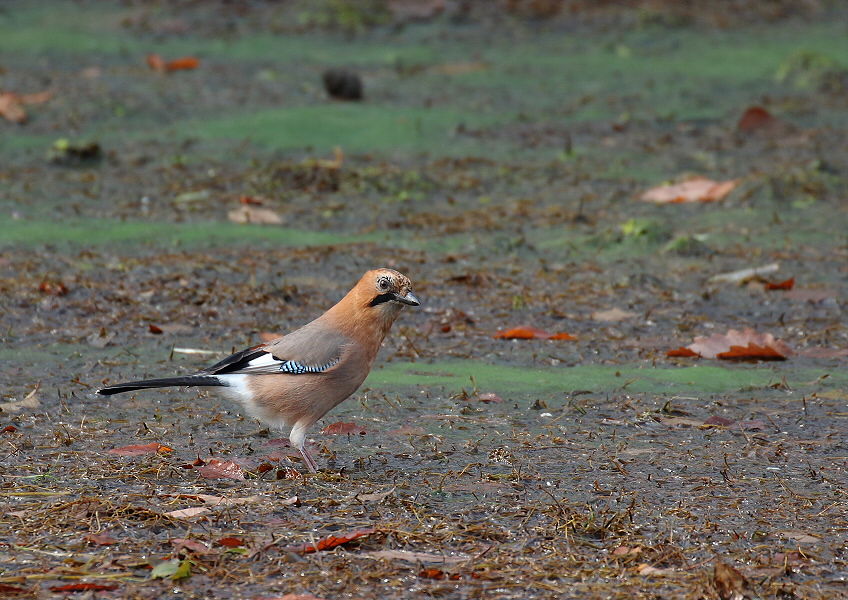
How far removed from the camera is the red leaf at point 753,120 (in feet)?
34.8

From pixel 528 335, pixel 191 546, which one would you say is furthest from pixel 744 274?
pixel 191 546

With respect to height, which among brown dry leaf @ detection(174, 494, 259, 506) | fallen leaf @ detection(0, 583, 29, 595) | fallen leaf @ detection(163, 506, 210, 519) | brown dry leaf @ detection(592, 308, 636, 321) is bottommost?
brown dry leaf @ detection(592, 308, 636, 321)

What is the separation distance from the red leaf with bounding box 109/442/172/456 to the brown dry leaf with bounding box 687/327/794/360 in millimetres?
2857

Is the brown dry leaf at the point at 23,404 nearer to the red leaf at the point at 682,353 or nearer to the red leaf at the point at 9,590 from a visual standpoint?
the red leaf at the point at 9,590

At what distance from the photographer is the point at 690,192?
8773 mm

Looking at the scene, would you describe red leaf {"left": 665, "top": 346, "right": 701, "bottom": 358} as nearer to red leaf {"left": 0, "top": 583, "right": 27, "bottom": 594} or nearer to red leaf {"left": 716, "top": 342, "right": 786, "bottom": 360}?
red leaf {"left": 716, "top": 342, "right": 786, "bottom": 360}

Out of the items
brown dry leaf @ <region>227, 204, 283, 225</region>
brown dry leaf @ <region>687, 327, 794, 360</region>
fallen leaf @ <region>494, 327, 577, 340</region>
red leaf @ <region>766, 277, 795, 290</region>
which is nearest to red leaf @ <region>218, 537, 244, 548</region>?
fallen leaf @ <region>494, 327, 577, 340</region>

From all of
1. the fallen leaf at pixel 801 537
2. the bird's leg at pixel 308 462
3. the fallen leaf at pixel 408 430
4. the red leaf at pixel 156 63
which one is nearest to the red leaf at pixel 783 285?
the fallen leaf at pixel 408 430

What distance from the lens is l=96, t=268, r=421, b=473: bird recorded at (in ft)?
13.8

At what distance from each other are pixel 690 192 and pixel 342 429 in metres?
5.08

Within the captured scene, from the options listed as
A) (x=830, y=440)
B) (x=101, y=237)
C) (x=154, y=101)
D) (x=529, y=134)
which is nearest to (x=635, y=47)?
(x=529, y=134)

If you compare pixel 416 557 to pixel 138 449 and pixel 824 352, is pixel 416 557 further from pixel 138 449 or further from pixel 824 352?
pixel 824 352

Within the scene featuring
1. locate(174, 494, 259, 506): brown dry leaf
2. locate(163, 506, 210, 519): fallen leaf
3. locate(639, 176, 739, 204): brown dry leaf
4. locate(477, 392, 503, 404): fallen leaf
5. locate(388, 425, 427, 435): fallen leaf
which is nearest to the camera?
locate(163, 506, 210, 519): fallen leaf

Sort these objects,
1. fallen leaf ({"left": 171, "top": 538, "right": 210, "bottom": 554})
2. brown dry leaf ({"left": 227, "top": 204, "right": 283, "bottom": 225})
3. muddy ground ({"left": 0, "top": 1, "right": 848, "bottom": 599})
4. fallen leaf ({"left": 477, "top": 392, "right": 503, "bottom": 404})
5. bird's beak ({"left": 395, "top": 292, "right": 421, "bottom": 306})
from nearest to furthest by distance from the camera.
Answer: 1. fallen leaf ({"left": 171, "top": 538, "right": 210, "bottom": 554})
2. muddy ground ({"left": 0, "top": 1, "right": 848, "bottom": 599})
3. bird's beak ({"left": 395, "top": 292, "right": 421, "bottom": 306})
4. fallen leaf ({"left": 477, "top": 392, "right": 503, "bottom": 404})
5. brown dry leaf ({"left": 227, "top": 204, "right": 283, "bottom": 225})
